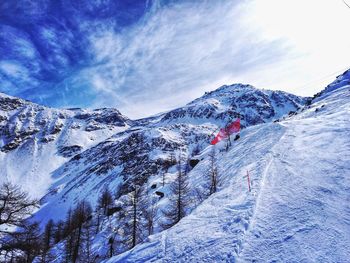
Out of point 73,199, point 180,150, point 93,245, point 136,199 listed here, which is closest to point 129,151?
point 180,150

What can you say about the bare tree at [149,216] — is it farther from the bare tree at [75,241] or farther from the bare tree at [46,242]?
the bare tree at [46,242]

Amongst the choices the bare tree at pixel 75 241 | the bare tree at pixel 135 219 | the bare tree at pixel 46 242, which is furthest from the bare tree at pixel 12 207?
the bare tree at pixel 75 241

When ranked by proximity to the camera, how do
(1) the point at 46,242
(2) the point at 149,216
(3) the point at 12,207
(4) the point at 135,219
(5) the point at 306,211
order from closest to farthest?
1. (5) the point at 306,211
2. (3) the point at 12,207
3. (4) the point at 135,219
4. (2) the point at 149,216
5. (1) the point at 46,242

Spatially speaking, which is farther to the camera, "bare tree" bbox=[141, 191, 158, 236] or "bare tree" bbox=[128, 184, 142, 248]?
"bare tree" bbox=[141, 191, 158, 236]

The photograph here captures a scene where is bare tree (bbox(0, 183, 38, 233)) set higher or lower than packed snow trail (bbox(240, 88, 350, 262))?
higher

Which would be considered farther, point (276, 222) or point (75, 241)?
point (75, 241)

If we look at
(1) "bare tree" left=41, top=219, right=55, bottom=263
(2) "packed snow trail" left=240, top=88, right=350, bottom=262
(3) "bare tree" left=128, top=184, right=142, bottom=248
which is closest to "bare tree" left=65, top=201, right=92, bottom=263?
(1) "bare tree" left=41, top=219, right=55, bottom=263

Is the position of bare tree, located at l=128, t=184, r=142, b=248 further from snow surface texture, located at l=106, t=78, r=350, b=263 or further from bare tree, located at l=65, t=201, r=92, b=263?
snow surface texture, located at l=106, t=78, r=350, b=263

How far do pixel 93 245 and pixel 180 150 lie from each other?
14494 cm

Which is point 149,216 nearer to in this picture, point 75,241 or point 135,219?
point 135,219

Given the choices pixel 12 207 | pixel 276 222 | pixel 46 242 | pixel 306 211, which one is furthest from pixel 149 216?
pixel 46 242

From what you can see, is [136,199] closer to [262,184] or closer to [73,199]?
[262,184]

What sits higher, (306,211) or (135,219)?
(306,211)

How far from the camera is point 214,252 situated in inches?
448
